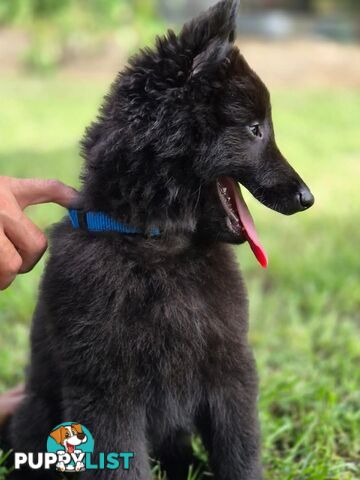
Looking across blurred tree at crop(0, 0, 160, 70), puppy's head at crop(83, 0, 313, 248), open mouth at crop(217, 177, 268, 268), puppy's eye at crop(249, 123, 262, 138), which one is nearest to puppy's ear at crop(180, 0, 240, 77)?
puppy's head at crop(83, 0, 313, 248)

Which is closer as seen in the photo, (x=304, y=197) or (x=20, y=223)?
(x=304, y=197)

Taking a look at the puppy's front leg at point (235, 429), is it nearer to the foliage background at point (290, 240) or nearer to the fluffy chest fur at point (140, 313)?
the fluffy chest fur at point (140, 313)

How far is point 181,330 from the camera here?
2127mm

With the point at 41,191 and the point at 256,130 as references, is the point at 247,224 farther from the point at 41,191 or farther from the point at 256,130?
the point at 41,191

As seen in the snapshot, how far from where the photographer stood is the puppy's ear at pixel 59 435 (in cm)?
217

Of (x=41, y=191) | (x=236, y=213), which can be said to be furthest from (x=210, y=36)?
(x=41, y=191)

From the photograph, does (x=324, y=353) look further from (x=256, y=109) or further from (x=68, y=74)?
(x=68, y=74)

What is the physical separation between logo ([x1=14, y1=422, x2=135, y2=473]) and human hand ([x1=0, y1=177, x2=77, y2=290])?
50 centimetres

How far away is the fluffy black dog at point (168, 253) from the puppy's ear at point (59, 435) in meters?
0.05

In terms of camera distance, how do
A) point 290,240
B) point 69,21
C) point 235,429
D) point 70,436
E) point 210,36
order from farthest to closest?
point 69,21 → point 290,240 → point 235,429 → point 70,436 → point 210,36

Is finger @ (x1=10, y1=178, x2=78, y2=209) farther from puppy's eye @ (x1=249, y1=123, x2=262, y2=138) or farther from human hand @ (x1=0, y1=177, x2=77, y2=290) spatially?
puppy's eye @ (x1=249, y1=123, x2=262, y2=138)

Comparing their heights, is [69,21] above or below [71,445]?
above

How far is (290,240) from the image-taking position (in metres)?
5.17

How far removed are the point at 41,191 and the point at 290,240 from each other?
10.2 ft
